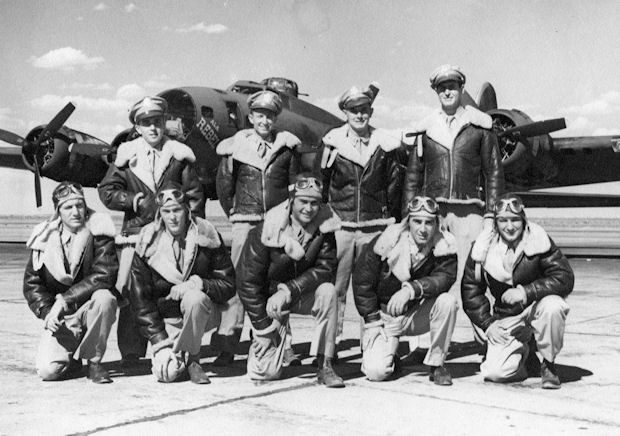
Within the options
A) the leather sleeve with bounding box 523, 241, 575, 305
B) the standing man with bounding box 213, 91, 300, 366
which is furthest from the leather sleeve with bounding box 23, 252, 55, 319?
the leather sleeve with bounding box 523, 241, 575, 305

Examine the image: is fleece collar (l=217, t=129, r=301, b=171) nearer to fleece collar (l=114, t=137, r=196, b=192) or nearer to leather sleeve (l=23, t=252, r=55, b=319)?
fleece collar (l=114, t=137, r=196, b=192)

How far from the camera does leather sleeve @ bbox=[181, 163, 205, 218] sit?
5520 mm

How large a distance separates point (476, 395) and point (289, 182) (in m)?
2.38

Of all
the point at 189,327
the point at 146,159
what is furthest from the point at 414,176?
the point at 189,327

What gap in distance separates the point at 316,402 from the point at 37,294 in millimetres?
1951

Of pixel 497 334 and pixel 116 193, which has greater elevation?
pixel 116 193

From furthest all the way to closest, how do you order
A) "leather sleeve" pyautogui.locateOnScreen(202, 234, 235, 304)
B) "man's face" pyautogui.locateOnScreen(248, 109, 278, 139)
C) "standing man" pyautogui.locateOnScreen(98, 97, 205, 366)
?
"man's face" pyautogui.locateOnScreen(248, 109, 278, 139) < "standing man" pyautogui.locateOnScreen(98, 97, 205, 366) < "leather sleeve" pyautogui.locateOnScreen(202, 234, 235, 304)

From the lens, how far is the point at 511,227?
16.2ft

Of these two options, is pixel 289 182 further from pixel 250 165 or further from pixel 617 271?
pixel 617 271

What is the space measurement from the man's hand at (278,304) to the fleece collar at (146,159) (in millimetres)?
1296

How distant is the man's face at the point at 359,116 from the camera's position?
5.79 metres

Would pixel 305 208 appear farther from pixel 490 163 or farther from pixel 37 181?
pixel 37 181

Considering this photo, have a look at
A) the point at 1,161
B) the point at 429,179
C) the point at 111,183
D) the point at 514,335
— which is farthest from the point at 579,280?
the point at 1,161

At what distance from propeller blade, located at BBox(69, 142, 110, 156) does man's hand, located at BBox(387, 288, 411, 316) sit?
33.4 feet
